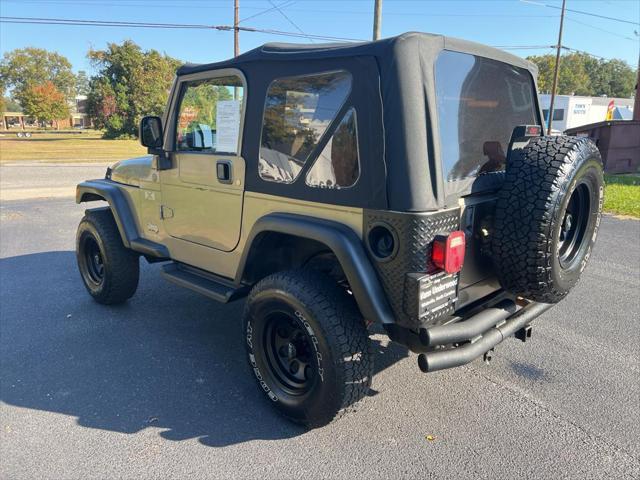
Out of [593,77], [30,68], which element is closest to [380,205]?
[30,68]

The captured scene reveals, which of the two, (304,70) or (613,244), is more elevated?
(304,70)

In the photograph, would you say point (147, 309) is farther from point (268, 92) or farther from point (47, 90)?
point (47, 90)

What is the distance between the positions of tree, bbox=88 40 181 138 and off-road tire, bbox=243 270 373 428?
4780 cm

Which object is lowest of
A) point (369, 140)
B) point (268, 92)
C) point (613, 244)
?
point (613, 244)

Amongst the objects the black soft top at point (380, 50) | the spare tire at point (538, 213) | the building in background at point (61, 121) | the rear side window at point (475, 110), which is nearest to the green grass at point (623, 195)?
the rear side window at point (475, 110)

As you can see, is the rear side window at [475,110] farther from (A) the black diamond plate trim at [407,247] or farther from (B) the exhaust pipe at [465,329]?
(B) the exhaust pipe at [465,329]

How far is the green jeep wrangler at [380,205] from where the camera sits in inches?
93.7

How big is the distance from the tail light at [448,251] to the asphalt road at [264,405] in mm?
1032

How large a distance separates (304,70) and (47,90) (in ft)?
241

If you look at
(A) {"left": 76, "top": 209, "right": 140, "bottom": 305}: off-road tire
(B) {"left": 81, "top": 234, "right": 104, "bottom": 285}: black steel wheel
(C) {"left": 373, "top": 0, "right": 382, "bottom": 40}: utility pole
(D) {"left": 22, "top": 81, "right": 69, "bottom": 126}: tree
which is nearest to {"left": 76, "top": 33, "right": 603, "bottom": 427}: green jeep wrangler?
(A) {"left": 76, "top": 209, "right": 140, "bottom": 305}: off-road tire

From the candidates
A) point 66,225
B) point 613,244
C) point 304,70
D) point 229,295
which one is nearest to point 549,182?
point 304,70

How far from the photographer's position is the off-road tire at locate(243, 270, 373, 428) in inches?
101

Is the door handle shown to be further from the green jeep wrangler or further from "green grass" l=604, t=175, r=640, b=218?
"green grass" l=604, t=175, r=640, b=218

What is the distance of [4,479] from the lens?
2.43 metres
